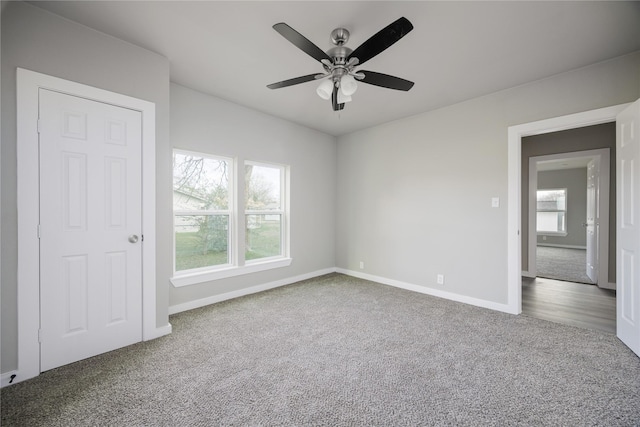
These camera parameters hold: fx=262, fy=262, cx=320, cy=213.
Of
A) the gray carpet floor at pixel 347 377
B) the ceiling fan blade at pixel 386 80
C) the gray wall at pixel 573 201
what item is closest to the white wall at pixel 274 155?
the gray carpet floor at pixel 347 377

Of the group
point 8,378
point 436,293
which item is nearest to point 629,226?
point 436,293

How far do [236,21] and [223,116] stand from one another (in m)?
1.58

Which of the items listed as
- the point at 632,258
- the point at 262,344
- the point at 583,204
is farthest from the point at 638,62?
the point at 583,204

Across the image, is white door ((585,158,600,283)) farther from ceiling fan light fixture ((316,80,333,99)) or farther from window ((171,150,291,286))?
window ((171,150,291,286))

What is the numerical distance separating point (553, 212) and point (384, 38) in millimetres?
10199

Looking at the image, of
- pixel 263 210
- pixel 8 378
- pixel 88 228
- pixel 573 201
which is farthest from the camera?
pixel 573 201

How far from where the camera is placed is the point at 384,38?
1660 millimetres

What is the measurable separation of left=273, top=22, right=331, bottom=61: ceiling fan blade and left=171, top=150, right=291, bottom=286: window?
85.0 inches

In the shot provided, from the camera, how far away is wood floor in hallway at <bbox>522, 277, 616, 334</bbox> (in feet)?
9.37

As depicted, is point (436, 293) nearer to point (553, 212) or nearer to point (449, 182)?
point (449, 182)

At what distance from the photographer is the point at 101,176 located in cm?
221

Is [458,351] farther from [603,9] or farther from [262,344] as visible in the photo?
[603,9]

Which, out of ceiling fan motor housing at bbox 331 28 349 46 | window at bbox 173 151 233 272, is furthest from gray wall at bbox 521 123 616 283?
window at bbox 173 151 233 272

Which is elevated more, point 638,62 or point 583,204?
point 638,62
